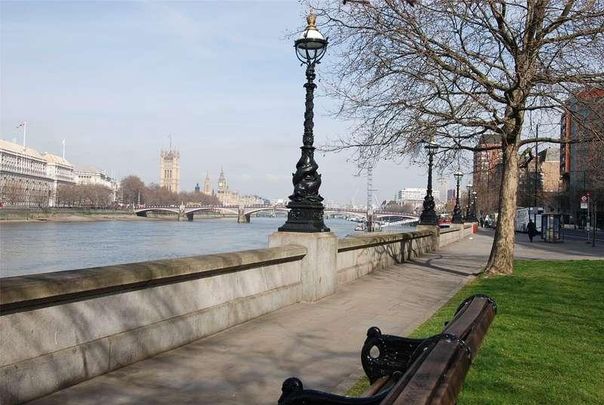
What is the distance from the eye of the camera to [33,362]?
14.1ft

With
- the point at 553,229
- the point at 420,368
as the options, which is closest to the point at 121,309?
the point at 420,368

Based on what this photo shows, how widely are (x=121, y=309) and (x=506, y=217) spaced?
38.4ft

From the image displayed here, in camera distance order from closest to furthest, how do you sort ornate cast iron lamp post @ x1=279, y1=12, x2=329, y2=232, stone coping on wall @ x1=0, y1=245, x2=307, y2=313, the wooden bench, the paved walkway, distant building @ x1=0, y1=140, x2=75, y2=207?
the wooden bench, stone coping on wall @ x1=0, y1=245, x2=307, y2=313, the paved walkway, ornate cast iron lamp post @ x1=279, y1=12, x2=329, y2=232, distant building @ x1=0, y1=140, x2=75, y2=207

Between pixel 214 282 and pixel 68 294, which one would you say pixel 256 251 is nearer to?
pixel 214 282

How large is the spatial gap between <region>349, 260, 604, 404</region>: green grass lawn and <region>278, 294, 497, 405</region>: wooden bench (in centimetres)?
93

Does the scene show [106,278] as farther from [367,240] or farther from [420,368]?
[367,240]

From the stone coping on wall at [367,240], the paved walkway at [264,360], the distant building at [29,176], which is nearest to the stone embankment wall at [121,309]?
the paved walkway at [264,360]

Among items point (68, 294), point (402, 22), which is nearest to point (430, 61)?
point (402, 22)

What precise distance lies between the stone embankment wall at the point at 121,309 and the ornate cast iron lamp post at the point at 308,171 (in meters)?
0.56

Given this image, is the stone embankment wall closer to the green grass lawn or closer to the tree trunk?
the green grass lawn

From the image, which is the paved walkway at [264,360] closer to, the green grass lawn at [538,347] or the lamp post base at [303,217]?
the green grass lawn at [538,347]

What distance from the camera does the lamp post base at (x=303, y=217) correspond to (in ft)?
31.6

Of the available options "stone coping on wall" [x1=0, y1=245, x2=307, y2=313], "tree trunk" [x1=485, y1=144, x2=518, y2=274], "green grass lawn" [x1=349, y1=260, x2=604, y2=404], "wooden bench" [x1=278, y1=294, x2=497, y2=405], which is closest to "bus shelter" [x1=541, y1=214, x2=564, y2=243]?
"tree trunk" [x1=485, y1=144, x2=518, y2=274]

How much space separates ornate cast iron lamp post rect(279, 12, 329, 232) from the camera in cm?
960
